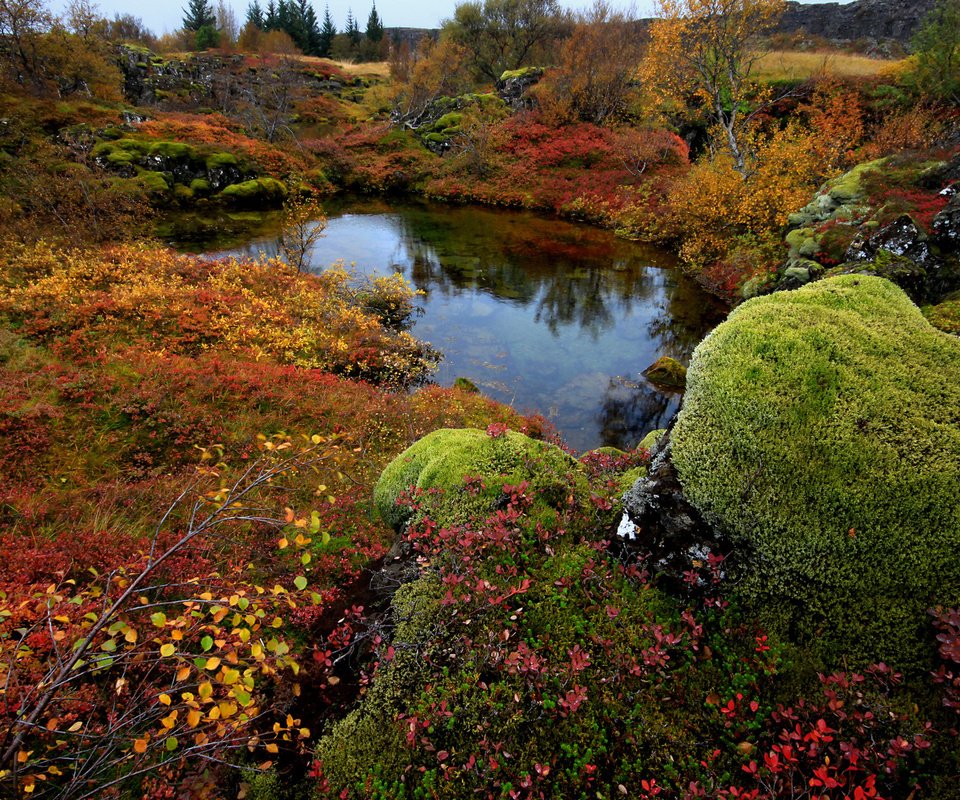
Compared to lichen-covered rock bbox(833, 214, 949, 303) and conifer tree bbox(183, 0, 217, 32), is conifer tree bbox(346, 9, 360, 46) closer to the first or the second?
conifer tree bbox(183, 0, 217, 32)

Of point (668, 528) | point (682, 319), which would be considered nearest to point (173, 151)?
point (682, 319)

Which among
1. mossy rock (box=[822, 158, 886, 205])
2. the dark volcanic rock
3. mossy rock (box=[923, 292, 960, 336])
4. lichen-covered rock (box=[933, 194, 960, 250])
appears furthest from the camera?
mossy rock (box=[822, 158, 886, 205])

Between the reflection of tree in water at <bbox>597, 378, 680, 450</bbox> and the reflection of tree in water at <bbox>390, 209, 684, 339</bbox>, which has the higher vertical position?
the reflection of tree in water at <bbox>390, 209, 684, 339</bbox>

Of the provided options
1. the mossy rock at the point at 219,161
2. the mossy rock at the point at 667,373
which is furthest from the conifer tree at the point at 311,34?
the mossy rock at the point at 667,373

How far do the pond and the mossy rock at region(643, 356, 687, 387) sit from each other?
1.25 feet

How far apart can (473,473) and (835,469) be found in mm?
3258

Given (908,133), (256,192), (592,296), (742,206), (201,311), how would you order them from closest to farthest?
(201,311), (592,296), (742,206), (908,133), (256,192)

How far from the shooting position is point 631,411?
13.0 meters

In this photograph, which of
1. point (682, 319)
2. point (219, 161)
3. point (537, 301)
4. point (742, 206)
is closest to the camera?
Answer: point (682, 319)

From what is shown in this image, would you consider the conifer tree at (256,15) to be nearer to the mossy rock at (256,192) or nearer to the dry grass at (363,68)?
the dry grass at (363,68)

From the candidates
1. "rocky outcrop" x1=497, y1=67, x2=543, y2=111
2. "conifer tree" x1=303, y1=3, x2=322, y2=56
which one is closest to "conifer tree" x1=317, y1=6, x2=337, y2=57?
"conifer tree" x1=303, y1=3, x2=322, y2=56

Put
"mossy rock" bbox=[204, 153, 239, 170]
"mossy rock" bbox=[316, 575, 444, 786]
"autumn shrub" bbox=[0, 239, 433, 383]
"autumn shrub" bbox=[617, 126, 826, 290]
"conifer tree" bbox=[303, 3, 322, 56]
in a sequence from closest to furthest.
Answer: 1. "mossy rock" bbox=[316, 575, 444, 786]
2. "autumn shrub" bbox=[0, 239, 433, 383]
3. "autumn shrub" bbox=[617, 126, 826, 290]
4. "mossy rock" bbox=[204, 153, 239, 170]
5. "conifer tree" bbox=[303, 3, 322, 56]

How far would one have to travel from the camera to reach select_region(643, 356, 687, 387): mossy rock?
1427 centimetres

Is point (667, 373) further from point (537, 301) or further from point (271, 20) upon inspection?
point (271, 20)
